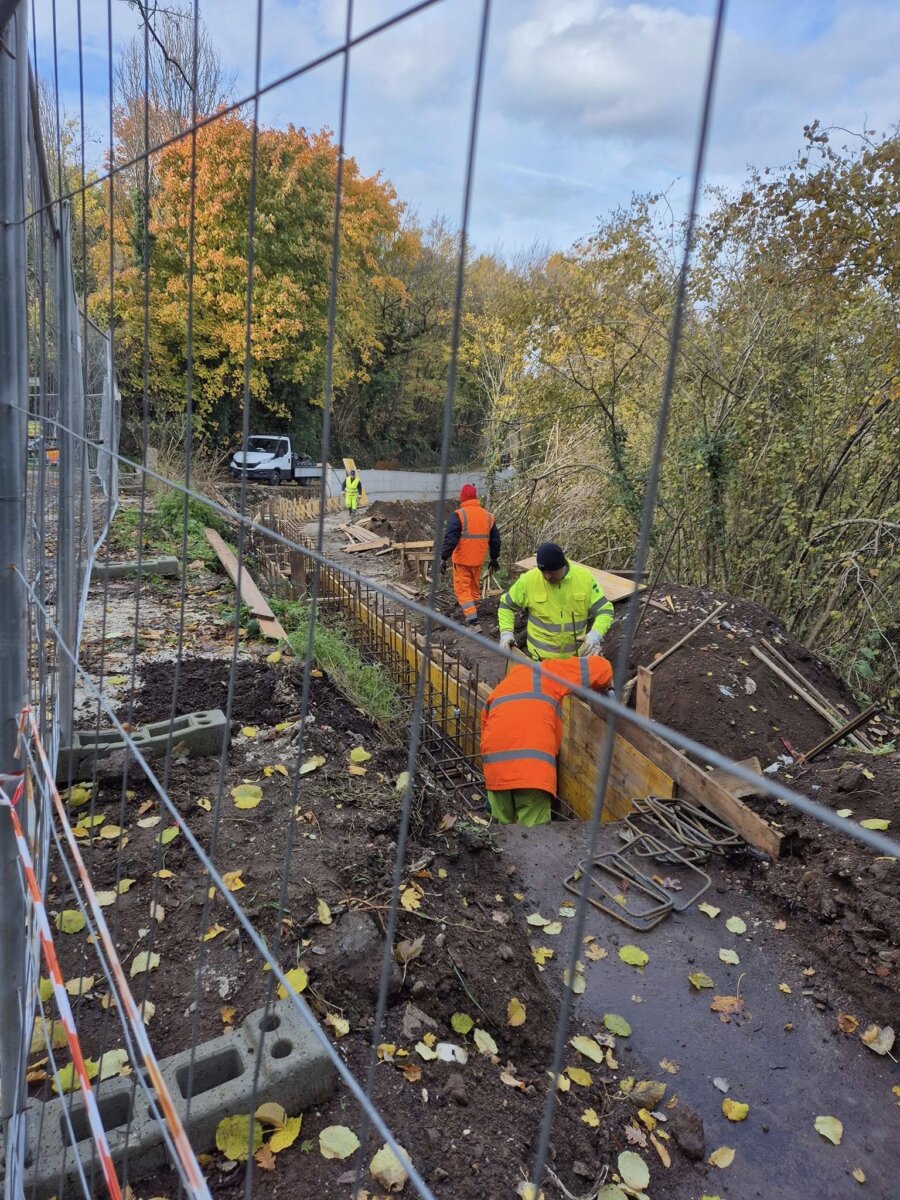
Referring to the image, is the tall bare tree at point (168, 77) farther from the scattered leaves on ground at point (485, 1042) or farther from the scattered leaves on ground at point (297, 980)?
the scattered leaves on ground at point (485, 1042)

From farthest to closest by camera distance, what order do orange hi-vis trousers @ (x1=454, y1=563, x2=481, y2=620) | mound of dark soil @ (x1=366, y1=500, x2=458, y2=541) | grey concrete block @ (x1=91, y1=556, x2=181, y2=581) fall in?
mound of dark soil @ (x1=366, y1=500, x2=458, y2=541)
orange hi-vis trousers @ (x1=454, y1=563, x2=481, y2=620)
grey concrete block @ (x1=91, y1=556, x2=181, y2=581)

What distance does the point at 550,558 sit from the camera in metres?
5.08

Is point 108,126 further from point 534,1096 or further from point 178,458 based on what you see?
point 178,458

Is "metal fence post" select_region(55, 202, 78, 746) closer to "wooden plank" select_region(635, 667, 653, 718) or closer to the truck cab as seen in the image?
"wooden plank" select_region(635, 667, 653, 718)

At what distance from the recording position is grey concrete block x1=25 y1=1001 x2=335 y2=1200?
1.78 meters

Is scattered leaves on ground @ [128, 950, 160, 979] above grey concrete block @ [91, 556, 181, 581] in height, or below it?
below

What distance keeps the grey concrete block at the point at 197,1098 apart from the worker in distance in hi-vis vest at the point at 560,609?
3542 mm

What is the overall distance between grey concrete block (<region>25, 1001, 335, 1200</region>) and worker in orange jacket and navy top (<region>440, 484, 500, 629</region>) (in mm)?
6629

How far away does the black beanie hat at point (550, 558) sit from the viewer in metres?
5.07

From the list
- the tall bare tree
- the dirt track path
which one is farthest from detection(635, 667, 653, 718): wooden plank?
the tall bare tree

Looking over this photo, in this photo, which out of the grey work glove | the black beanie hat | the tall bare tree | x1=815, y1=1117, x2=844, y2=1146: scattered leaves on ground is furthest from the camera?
the grey work glove

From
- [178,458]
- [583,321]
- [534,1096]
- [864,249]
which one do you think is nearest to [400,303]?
[583,321]

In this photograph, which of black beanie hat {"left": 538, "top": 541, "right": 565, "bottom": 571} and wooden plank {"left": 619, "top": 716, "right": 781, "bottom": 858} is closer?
wooden plank {"left": 619, "top": 716, "right": 781, "bottom": 858}

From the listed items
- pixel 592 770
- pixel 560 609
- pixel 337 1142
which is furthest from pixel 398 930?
pixel 560 609
